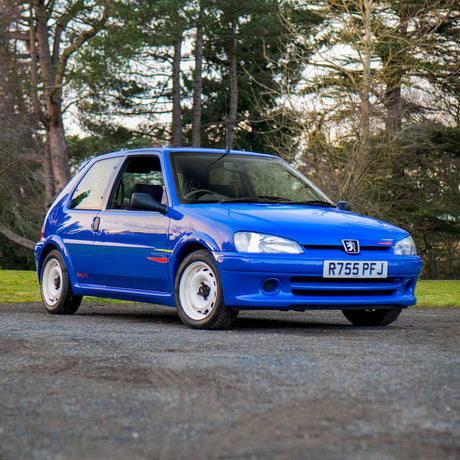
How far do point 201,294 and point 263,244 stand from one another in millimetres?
772

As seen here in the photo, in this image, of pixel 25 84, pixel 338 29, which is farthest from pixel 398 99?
pixel 25 84

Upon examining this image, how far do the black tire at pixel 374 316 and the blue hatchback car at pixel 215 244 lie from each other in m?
0.01

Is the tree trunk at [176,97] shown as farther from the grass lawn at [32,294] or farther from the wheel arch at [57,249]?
the wheel arch at [57,249]

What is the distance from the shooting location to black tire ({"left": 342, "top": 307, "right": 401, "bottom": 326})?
8.12 meters

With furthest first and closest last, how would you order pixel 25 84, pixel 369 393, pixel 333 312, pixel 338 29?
1. pixel 25 84
2. pixel 338 29
3. pixel 333 312
4. pixel 369 393

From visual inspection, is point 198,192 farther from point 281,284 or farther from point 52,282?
point 52,282

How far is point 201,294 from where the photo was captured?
24.1ft

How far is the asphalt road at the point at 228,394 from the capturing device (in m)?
3.13

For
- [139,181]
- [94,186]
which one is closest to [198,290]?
[139,181]

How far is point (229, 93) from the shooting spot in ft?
126

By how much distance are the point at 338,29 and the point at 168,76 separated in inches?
623

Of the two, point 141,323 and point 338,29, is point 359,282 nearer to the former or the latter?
point 141,323

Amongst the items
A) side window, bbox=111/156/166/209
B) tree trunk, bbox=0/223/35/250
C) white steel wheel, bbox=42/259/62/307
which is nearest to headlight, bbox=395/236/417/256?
side window, bbox=111/156/166/209

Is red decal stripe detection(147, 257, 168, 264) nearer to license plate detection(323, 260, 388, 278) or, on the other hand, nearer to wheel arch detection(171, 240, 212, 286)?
wheel arch detection(171, 240, 212, 286)
